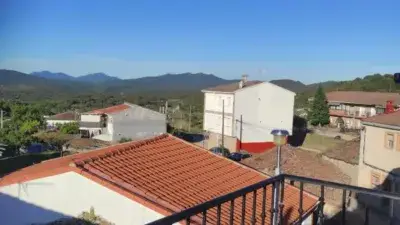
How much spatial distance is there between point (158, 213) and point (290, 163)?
17.9m

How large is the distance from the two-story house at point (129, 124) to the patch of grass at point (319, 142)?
16.3 metres

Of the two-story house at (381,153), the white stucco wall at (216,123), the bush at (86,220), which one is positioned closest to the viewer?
the bush at (86,220)

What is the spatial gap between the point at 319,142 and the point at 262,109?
8333mm

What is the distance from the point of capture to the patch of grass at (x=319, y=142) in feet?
135

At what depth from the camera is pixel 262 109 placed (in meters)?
40.0

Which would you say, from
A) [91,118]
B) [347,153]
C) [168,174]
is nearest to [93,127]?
[91,118]

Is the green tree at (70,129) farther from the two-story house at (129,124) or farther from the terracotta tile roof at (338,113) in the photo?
the terracotta tile roof at (338,113)

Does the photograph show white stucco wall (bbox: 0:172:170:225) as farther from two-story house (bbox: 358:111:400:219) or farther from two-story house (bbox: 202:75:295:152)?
two-story house (bbox: 202:75:295:152)

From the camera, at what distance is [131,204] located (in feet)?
22.4

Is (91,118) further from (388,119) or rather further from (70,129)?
(388,119)

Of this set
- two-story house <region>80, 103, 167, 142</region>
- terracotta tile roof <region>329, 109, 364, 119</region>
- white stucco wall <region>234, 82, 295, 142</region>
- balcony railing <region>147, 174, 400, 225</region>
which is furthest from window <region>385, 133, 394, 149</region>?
→ terracotta tile roof <region>329, 109, 364, 119</region>

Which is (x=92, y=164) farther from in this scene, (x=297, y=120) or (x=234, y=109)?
(x=297, y=120)

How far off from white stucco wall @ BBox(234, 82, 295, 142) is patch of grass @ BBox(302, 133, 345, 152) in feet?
11.0

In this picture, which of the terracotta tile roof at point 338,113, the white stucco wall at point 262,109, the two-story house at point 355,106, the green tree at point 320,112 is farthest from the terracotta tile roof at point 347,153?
the green tree at point 320,112
